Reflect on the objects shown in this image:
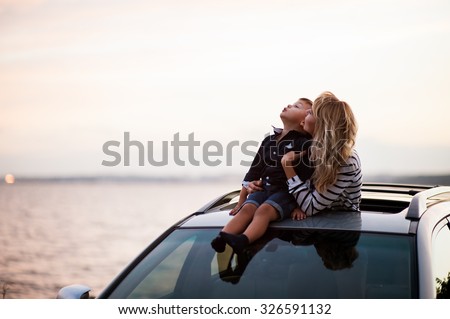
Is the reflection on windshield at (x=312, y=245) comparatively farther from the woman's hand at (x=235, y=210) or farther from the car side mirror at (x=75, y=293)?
the car side mirror at (x=75, y=293)

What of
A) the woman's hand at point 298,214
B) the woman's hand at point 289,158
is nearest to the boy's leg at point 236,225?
the woman's hand at point 298,214

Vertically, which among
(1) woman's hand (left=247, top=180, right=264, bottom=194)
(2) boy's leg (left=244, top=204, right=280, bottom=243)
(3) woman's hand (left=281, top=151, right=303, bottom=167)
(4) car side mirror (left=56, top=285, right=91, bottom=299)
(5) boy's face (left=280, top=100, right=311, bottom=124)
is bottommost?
(4) car side mirror (left=56, top=285, right=91, bottom=299)

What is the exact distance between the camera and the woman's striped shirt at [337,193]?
3729 millimetres

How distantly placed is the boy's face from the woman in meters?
0.21

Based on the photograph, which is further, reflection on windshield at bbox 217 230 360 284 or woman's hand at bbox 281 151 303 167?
woman's hand at bbox 281 151 303 167

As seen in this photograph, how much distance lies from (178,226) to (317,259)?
771 millimetres

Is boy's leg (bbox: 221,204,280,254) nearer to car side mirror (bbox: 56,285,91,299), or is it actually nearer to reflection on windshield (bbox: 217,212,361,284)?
reflection on windshield (bbox: 217,212,361,284)

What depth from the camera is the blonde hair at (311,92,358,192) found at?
374cm

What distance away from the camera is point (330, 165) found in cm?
374

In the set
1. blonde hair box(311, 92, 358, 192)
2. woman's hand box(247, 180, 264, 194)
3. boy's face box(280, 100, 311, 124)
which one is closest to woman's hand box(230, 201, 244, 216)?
woman's hand box(247, 180, 264, 194)

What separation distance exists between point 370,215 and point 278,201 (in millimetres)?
490

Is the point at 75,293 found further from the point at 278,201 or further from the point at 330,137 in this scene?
the point at 330,137
